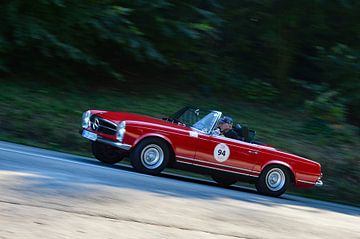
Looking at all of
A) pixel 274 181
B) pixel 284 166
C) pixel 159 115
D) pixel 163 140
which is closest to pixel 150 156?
pixel 163 140

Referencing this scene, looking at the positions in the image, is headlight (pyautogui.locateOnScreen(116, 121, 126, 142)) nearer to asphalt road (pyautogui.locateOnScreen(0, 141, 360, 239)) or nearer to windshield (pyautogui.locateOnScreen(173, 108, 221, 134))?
asphalt road (pyautogui.locateOnScreen(0, 141, 360, 239))

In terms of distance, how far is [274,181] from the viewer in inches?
515

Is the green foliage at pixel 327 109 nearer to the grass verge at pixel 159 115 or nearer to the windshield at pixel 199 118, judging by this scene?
the grass verge at pixel 159 115

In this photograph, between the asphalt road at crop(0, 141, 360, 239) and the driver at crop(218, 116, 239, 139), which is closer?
the asphalt road at crop(0, 141, 360, 239)

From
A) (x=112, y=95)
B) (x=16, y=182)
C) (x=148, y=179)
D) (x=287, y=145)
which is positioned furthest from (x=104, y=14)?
(x=16, y=182)

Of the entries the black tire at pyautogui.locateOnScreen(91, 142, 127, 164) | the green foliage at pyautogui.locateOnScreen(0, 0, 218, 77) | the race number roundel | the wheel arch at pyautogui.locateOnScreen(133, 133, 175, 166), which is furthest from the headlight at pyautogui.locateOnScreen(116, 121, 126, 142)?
the green foliage at pyautogui.locateOnScreen(0, 0, 218, 77)

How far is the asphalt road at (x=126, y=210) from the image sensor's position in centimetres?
627

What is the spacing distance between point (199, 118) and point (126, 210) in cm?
549

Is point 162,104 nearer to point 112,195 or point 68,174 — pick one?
point 68,174

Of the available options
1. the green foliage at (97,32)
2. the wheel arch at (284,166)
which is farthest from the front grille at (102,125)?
the green foliage at (97,32)

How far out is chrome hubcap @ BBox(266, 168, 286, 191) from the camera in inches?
512

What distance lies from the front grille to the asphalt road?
2.83 feet

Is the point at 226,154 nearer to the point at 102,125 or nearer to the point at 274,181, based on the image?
the point at 274,181

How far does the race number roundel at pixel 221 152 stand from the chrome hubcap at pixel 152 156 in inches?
45.9
